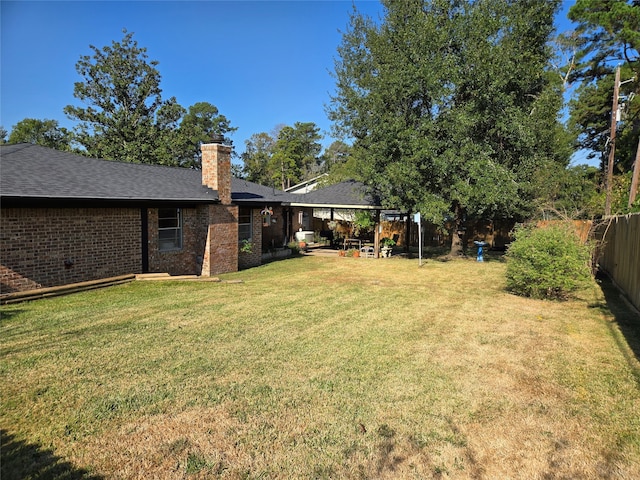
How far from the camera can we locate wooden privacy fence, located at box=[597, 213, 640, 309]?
894cm

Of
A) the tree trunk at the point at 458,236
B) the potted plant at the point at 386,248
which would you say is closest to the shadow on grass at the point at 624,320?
the tree trunk at the point at 458,236

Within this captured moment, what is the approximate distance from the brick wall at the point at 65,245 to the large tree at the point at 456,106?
10.5 metres

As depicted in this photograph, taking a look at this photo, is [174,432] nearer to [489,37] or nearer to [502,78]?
[502,78]

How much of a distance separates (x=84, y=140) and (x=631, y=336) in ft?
130

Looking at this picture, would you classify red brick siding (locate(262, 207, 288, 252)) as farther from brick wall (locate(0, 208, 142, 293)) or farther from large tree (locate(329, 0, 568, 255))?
brick wall (locate(0, 208, 142, 293))

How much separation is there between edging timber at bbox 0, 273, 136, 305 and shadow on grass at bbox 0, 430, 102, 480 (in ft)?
20.9

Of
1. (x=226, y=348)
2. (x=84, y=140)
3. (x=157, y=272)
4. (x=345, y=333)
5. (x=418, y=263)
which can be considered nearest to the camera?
(x=226, y=348)

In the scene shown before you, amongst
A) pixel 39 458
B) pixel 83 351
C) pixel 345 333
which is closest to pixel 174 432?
pixel 39 458

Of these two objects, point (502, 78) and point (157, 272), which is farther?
point (502, 78)

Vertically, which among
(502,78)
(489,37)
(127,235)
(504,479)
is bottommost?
(504,479)

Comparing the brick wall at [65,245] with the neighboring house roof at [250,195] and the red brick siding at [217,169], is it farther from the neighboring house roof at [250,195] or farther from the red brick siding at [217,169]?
the neighboring house roof at [250,195]

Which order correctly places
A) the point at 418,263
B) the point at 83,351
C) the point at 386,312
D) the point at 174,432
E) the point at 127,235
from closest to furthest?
the point at 174,432 < the point at 83,351 < the point at 386,312 < the point at 127,235 < the point at 418,263

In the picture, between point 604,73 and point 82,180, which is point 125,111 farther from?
point 604,73

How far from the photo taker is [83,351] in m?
5.79
